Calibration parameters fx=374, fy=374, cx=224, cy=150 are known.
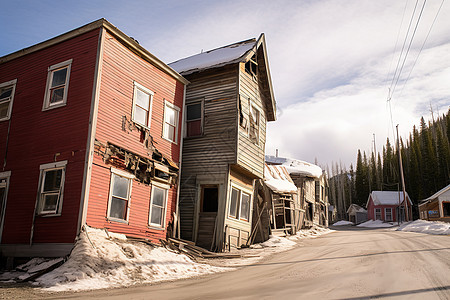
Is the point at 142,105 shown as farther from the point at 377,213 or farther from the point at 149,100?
the point at 377,213

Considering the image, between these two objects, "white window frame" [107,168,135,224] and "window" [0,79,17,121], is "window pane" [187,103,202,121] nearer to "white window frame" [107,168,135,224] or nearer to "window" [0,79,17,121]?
"white window frame" [107,168,135,224]

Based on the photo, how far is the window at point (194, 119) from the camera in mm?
18781

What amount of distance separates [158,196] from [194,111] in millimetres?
5274

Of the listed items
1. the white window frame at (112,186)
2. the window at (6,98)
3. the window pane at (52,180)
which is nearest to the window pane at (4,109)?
the window at (6,98)

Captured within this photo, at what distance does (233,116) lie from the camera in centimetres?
1800

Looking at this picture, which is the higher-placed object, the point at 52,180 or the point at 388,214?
the point at 388,214

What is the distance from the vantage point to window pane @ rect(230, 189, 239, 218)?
18.1 meters

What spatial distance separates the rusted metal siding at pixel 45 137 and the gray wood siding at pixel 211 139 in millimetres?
6456

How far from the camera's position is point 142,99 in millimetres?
15625

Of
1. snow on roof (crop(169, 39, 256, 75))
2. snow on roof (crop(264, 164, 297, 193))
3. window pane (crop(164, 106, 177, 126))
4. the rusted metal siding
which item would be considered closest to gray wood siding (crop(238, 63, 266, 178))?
snow on roof (crop(169, 39, 256, 75))

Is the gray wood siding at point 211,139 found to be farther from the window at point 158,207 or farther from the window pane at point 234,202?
the window at point 158,207

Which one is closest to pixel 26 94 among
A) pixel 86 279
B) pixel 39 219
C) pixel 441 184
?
pixel 39 219

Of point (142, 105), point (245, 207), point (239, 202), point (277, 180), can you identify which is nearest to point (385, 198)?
point (277, 180)

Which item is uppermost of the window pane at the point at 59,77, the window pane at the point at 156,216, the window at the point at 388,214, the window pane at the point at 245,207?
the window pane at the point at 59,77
